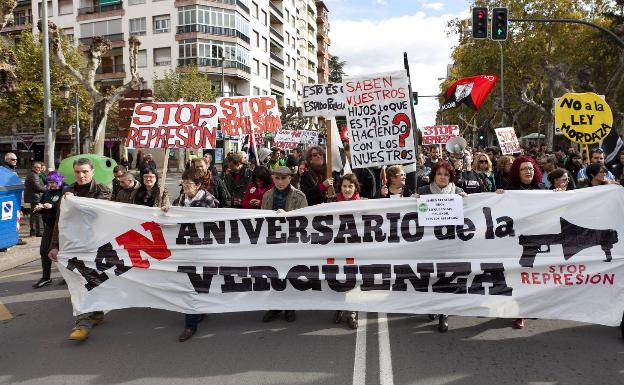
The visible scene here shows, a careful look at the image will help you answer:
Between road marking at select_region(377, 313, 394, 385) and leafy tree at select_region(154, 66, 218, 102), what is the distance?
3461 cm

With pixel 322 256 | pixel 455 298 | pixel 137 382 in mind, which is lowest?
pixel 137 382

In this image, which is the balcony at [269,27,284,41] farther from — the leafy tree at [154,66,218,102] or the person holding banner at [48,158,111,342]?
the person holding banner at [48,158,111,342]

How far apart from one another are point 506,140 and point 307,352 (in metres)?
11.0

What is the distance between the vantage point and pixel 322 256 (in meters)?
4.98

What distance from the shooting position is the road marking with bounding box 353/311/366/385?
12.9 ft

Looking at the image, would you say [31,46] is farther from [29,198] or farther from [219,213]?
[219,213]

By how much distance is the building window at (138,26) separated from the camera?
4788cm

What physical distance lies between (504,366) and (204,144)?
200 inches

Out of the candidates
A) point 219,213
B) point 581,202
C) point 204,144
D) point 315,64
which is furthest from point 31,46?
point 315,64

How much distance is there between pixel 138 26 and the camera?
4822cm

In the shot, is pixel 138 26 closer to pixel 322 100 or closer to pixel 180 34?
pixel 180 34


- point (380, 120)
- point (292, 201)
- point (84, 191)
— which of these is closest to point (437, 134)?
point (380, 120)

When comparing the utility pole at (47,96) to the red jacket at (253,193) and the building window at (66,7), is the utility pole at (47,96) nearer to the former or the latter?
the red jacket at (253,193)

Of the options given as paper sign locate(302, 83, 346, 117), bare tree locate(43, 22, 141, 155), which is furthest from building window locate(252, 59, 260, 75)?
paper sign locate(302, 83, 346, 117)
